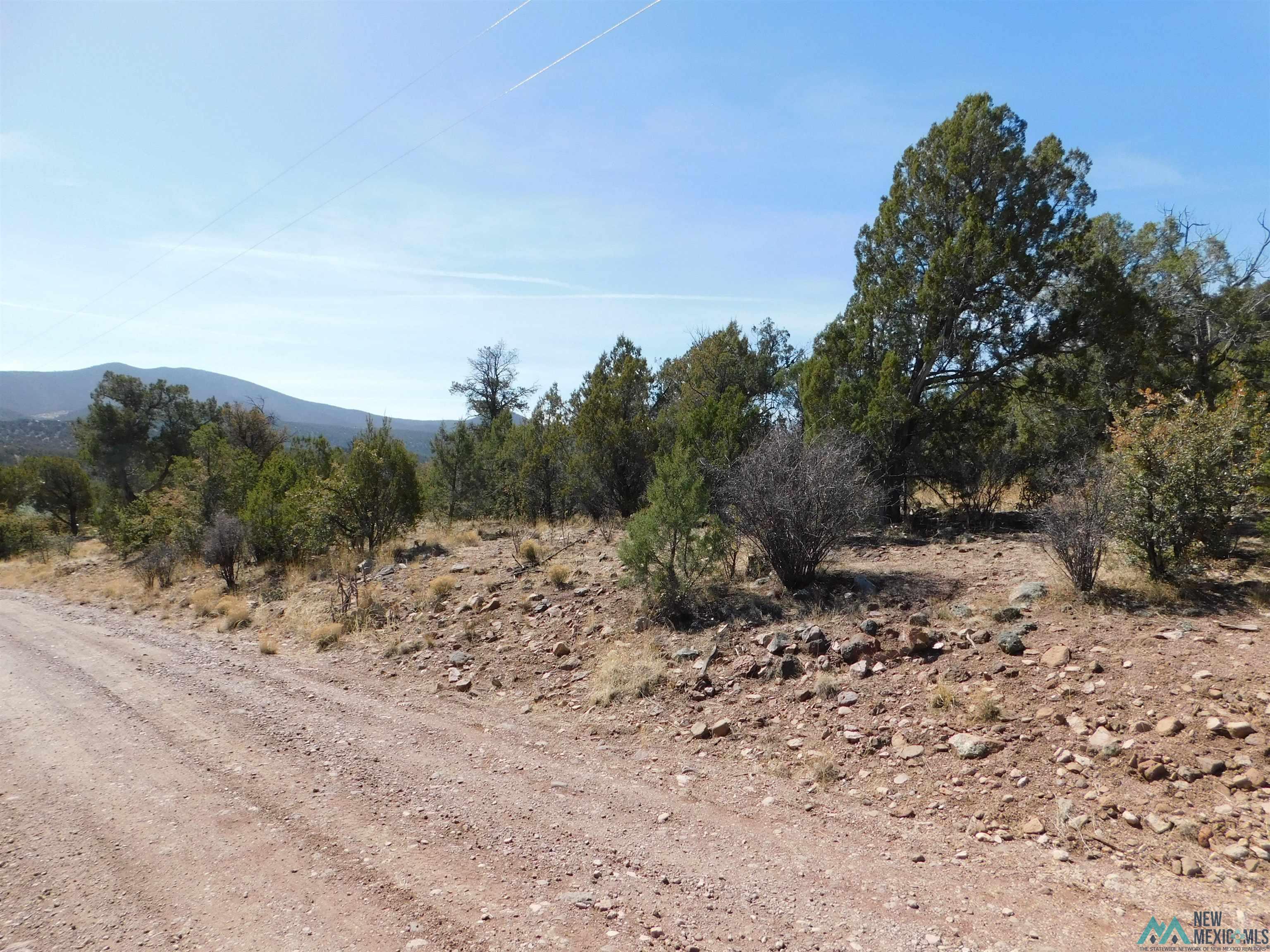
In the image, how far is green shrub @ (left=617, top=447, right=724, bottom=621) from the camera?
9.29 meters

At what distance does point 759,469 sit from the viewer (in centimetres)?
976

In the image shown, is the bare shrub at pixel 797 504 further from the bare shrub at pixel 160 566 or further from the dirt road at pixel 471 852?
the bare shrub at pixel 160 566

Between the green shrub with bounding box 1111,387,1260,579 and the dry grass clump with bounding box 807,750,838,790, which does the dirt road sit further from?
the green shrub with bounding box 1111,387,1260,579

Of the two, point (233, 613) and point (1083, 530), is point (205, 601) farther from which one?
point (1083, 530)

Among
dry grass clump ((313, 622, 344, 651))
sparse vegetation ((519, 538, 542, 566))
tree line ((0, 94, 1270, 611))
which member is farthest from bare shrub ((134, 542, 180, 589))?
sparse vegetation ((519, 538, 542, 566))

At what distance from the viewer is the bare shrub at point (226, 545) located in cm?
1627

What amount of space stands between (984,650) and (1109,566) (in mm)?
2775

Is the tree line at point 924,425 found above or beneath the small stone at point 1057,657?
above

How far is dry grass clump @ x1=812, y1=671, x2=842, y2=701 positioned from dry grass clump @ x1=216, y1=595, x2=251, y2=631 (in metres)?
11.0

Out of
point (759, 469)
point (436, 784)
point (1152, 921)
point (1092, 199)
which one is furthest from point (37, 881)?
point (1092, 199)

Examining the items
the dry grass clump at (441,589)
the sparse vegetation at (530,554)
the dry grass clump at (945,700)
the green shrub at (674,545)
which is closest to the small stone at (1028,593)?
the dry grass clump at (945,700)

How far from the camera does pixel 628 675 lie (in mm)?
7668

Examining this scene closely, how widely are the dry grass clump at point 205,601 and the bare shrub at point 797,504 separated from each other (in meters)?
11.2

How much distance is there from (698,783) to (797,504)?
4733 millimetres
